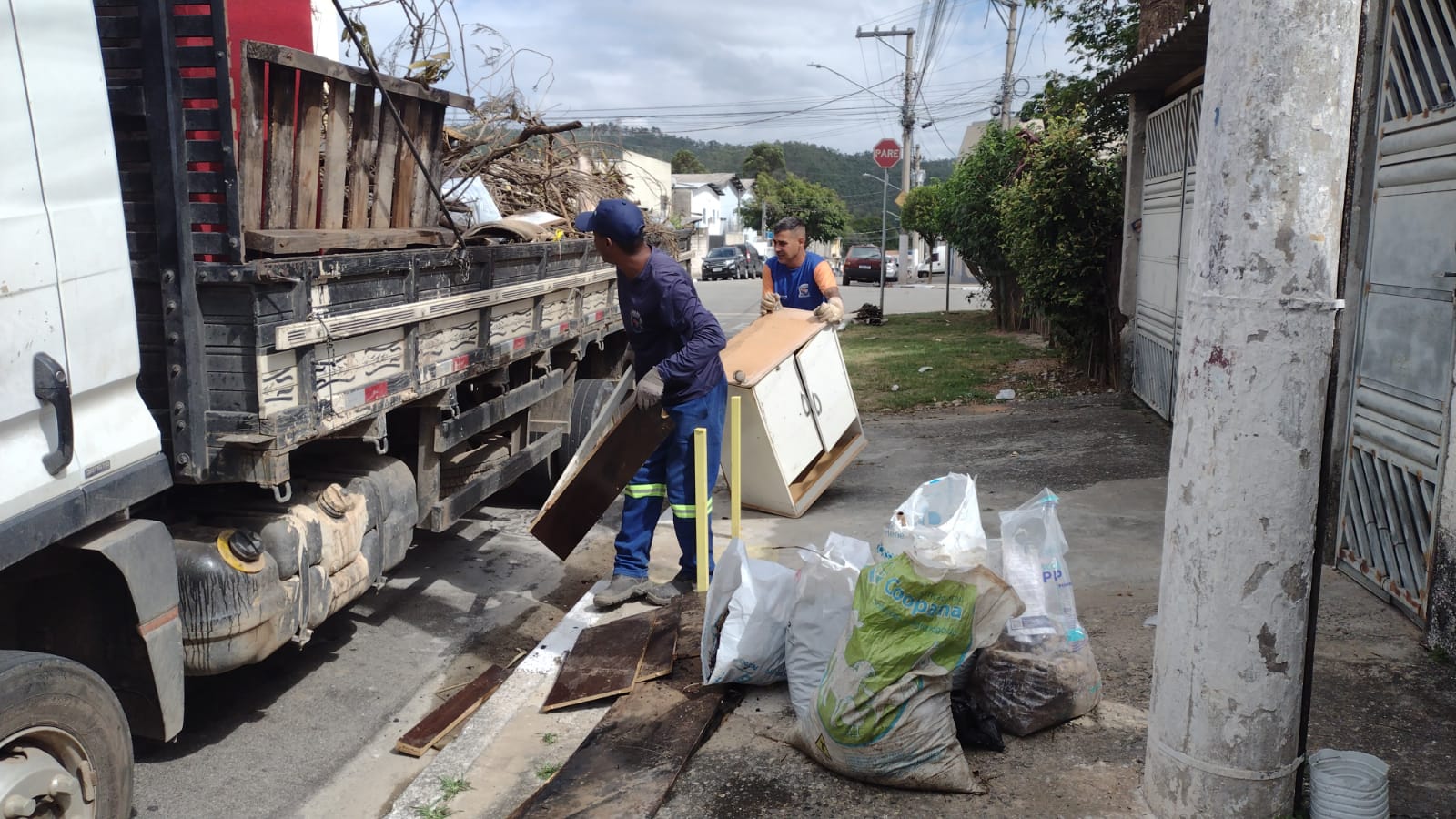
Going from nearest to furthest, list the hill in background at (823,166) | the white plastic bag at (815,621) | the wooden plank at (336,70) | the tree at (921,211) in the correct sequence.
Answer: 1. the white plastic bag at (815,621)
2. the wooden plank at (336,70)
3. the tree at (921,211)
4. the hill in background at (823,166)

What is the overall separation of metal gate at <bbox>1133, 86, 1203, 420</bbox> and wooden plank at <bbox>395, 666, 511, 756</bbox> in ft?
17.4

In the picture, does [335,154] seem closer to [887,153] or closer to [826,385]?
[826,385]

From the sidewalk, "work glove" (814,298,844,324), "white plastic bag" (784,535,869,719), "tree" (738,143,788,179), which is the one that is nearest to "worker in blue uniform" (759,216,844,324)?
"work glove" (814,298,844,324)

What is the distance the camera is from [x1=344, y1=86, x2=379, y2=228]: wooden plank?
444cm

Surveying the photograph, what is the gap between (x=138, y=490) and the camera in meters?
2.92

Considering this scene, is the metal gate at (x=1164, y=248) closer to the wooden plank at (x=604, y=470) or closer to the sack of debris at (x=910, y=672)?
Answer: the wooden plank at (x=604, y=470)

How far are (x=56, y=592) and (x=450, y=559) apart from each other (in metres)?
3.05

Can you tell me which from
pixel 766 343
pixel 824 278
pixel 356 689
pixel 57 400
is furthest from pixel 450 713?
pixel 824 278

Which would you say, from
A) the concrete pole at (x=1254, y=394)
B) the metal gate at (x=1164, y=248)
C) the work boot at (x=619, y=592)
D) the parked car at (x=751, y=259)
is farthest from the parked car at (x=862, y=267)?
the concrete pole at (x=1254, y=394)

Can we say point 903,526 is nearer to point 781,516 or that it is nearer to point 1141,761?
point 1141,761

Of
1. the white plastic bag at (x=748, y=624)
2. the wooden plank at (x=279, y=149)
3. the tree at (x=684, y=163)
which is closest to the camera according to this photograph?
the white plastic bag at (x=748, y=624)

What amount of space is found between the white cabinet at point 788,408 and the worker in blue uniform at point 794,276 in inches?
14.1

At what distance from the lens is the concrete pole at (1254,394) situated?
227 cm

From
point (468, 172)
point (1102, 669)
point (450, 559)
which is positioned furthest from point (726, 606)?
point (468, 172)
